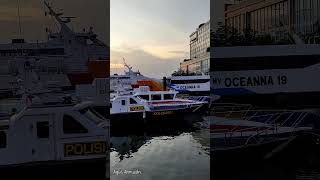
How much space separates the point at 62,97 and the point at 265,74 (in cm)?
210

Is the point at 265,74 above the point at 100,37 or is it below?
below

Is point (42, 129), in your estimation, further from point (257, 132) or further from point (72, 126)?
point (257, 132)

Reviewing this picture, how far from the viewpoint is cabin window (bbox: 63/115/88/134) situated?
4.26m

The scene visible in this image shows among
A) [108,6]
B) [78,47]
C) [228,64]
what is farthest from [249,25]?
[78,47]

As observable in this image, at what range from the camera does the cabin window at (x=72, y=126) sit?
4260 mm

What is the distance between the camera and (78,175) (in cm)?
429

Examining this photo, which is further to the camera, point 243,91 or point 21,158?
point 243,91

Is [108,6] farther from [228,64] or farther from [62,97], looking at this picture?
[228,64]

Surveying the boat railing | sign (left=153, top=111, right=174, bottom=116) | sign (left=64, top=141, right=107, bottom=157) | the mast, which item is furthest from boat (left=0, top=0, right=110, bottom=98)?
sign (left=153, top=111, right=174, bottom=116)

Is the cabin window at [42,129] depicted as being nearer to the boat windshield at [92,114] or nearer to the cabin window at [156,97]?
the boat windshield at [92,114]

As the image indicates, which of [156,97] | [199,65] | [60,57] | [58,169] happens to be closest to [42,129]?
[58,169]

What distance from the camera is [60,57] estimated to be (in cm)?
433

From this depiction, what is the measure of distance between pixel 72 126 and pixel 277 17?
2.36m

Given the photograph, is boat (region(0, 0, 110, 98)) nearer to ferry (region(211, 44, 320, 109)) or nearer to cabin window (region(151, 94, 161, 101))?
ferry (region(211, 44, 320, 109))
